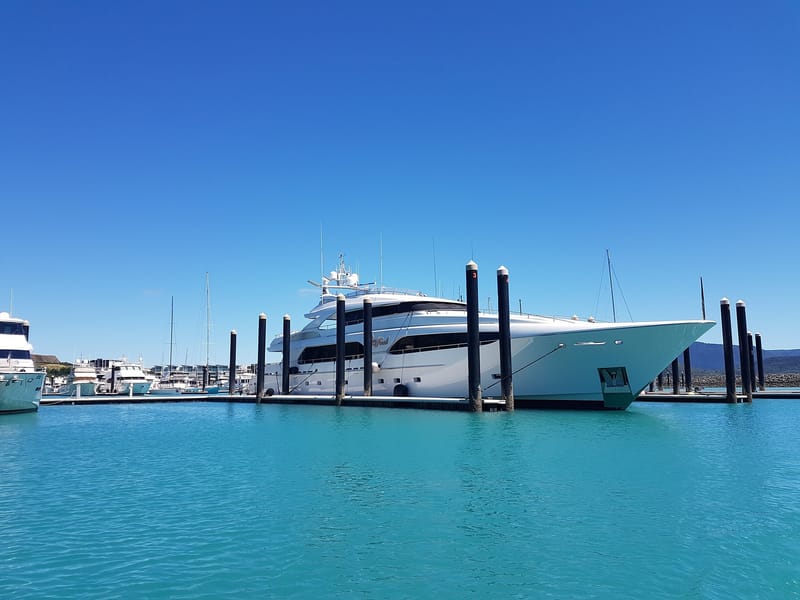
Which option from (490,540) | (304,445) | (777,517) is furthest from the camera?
(304,445)

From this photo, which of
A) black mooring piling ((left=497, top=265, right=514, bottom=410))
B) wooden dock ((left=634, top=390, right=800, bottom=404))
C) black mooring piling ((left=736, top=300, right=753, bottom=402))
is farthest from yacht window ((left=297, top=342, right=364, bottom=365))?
black mooring piling ((left=736, top=300, right=753, bottom=402))

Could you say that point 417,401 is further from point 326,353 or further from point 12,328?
point 12,328

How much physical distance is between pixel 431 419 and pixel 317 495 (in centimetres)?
1493

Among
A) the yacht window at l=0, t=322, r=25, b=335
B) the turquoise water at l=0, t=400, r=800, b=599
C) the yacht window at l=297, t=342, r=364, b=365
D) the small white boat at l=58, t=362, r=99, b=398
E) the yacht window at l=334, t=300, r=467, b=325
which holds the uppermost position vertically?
the yacht window at l=334, t=300, r=467, b=325

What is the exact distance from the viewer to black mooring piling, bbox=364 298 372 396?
3488cm

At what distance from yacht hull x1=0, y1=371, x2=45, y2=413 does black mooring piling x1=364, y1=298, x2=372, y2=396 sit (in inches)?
722

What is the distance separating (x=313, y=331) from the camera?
1751 inches

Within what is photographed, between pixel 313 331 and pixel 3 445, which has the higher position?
pixel 313 331

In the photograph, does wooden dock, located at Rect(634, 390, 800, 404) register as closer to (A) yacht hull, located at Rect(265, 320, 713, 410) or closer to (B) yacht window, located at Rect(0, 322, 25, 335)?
(A) yacht hull, located at Rect(265, 320, 713, 410)

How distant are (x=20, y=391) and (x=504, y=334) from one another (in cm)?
2603

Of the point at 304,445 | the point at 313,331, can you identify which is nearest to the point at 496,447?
the point at 304,445

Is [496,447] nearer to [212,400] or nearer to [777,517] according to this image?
[777,517]

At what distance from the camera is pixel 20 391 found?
31344mm

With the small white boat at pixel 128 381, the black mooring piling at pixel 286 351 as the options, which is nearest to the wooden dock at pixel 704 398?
the black mooring piling at pixel 286 351
